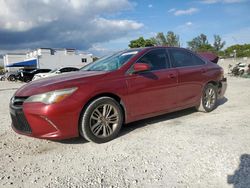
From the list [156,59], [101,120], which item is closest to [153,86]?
[156,59]

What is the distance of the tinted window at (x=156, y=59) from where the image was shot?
15.4 ft

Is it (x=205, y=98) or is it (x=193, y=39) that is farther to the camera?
(x=193, y=39)

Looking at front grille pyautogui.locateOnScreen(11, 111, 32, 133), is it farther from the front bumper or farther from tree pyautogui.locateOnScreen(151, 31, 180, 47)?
tree pyautogui.locateOnScreen(151, 31, 180, 47)

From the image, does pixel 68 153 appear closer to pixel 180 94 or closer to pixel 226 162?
pixel 226 162

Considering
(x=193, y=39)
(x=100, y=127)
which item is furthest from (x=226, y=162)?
(x=193, y=39)

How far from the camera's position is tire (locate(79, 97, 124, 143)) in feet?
12.5

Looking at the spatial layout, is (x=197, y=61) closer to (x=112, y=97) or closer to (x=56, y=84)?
(x=112, y=97)

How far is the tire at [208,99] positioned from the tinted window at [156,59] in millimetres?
1342

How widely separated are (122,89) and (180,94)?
1.46 m

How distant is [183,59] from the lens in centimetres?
534

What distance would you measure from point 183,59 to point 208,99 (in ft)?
3.85

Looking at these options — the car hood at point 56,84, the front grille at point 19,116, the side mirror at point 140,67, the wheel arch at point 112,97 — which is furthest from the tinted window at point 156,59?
the front grille at point 19,116

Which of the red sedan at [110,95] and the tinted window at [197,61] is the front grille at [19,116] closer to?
the red sedan at [110,95]

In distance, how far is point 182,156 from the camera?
3.38 m
